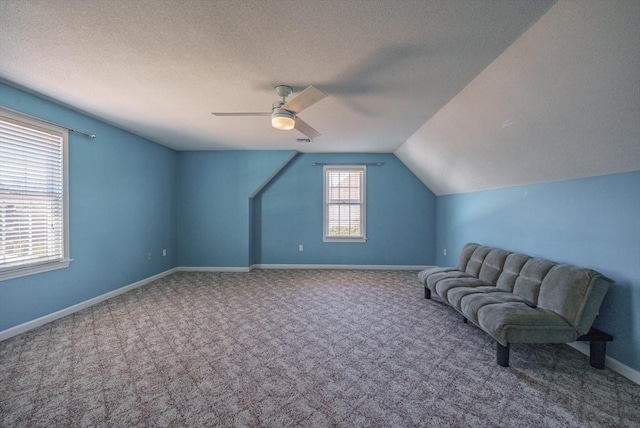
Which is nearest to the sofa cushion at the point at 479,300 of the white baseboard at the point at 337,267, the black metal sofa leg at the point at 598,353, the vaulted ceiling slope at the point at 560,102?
the black metal sofa leg at the point at 598,353

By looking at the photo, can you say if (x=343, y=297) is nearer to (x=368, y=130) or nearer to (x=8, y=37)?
(x=368, y=130)

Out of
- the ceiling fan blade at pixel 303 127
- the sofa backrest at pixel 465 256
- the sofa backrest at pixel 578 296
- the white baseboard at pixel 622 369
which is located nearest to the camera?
the white baseboard at pixel 622 369

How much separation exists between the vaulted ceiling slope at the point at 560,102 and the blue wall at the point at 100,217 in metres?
4.50

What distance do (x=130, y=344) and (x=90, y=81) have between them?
2532 millimetres

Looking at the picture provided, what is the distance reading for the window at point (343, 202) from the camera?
577 cm

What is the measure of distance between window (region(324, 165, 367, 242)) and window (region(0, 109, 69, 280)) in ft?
13.5

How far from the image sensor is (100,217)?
372cm

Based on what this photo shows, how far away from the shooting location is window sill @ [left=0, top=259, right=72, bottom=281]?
2.63m

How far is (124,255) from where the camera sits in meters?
4.16

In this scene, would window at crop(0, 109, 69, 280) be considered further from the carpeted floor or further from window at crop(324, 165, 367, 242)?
window at crop(324, 165, 367, 242)

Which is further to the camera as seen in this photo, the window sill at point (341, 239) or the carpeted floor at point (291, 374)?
the window sill at point (341, 239)

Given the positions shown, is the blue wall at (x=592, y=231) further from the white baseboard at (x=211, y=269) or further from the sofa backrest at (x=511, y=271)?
the white baseboard at (x=211, y=269)

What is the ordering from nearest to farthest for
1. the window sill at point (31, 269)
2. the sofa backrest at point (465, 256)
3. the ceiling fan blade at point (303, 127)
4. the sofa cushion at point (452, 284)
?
the window sill at point (31, 269) → the ceiling fan blade at point (303, 127) → the sofa cushion at point (452, 284) → the sofa backrest at point (465, 256)

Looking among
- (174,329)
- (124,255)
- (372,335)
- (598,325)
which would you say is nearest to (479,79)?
(598,325)
